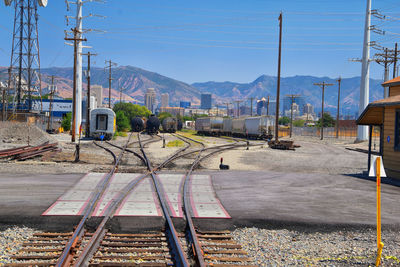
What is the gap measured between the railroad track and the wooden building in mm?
10399

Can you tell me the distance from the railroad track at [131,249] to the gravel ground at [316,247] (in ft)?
1.21

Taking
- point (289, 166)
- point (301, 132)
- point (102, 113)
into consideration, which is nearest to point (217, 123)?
point (301, 132)

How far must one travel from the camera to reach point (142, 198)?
9.78 metres

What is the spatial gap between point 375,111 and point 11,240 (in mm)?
14635

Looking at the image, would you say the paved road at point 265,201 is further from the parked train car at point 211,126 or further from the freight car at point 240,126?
the parked train car at point 211,126

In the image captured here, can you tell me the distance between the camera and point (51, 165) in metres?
16.8

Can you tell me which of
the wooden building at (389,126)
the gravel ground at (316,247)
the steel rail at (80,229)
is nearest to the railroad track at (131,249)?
the steel rail at (80,229)

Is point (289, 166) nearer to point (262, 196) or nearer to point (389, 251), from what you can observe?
point (262, 196)

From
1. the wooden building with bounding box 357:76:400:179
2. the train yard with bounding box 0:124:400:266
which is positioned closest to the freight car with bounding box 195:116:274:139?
the wooden building with bounding box 357:76:400:179

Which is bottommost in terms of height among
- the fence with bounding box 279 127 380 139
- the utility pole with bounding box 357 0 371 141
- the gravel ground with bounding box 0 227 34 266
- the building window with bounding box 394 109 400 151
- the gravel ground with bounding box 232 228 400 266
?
the gravel ground with bounding box 0 227 34 266

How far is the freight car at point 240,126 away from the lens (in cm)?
5216

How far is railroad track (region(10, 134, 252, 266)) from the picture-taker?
552 cm

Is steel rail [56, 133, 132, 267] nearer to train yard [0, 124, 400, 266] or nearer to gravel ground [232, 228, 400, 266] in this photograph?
train yard [0, 124, 400, 266]

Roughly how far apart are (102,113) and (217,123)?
3300cm
